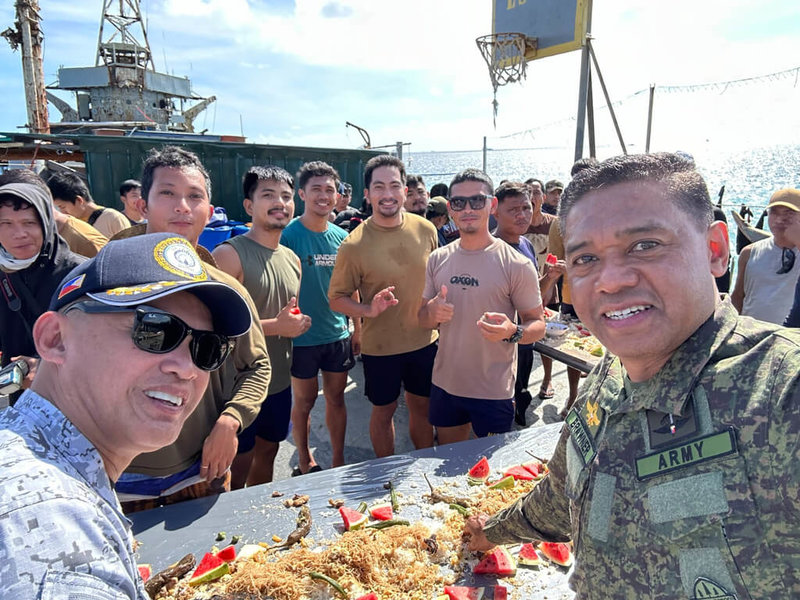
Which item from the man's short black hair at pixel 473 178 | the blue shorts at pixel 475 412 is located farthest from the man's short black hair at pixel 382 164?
the blue shorts at pixel 475 412

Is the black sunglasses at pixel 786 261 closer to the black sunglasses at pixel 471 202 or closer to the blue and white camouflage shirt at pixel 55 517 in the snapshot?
the black sunglasses at pixel 471 202

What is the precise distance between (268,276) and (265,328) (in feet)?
1.37

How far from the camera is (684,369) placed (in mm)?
1166

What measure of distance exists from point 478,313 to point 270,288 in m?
1.54

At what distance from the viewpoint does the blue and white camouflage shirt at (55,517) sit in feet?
2.34

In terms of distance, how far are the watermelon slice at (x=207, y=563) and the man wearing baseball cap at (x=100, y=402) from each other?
90cm

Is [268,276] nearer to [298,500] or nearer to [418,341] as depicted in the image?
[418,341]

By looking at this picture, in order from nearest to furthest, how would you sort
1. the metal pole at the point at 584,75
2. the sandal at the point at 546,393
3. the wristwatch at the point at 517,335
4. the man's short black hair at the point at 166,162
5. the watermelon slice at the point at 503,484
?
the watermelon slice at the point at 503,484 < the man's short black hair at the point at 166,162 < the wristwatch at the point at 517,335 < the sandal at the point at 546,393 < the metal pole at the point at 584,75

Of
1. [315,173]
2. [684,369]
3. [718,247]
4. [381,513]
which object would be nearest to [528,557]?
[381,513]

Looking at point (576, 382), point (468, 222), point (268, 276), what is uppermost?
point (468, 222)

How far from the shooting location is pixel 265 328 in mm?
3305

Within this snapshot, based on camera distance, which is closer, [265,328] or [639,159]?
[639,159]

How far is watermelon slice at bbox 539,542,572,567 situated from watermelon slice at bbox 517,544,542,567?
0.04 m

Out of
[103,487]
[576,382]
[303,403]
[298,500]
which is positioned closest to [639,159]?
[103,487]
